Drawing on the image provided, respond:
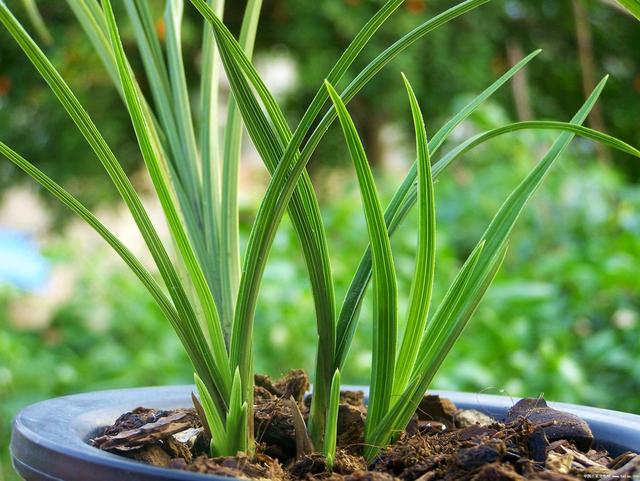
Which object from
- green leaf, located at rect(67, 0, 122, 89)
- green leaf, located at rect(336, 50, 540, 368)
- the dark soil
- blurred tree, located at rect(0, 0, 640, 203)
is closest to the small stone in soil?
the dark soil

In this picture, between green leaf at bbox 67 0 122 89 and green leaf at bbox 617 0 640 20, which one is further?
green leaf at bbox 67 0 122 89

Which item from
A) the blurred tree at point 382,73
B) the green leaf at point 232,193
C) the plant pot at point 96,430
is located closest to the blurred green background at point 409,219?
the blurred tree at point 382,73

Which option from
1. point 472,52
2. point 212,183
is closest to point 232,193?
point 212,183

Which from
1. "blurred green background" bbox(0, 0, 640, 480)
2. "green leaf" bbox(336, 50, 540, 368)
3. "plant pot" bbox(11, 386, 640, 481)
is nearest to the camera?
"plant pot" bbox(11, 386, 640, 481)

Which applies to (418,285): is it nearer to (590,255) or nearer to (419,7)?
(590,255)

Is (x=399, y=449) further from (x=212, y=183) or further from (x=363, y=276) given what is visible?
(x=212, y=183)

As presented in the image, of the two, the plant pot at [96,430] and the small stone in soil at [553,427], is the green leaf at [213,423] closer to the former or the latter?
the plant pot at [96,430]

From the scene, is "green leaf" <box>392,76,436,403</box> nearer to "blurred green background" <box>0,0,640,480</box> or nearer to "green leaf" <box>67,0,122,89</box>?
"green leaf" <box>67,0,122,89</box>
